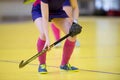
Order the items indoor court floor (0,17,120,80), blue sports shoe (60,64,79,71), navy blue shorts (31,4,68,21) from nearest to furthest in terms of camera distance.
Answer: indoor court floor (0,17,120,80)
navy blue shorts (31,4,68,21)
blue sports shoe (60,64,79,71)

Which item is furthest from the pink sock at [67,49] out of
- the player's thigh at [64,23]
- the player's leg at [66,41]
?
the player's thigh at [64,23]

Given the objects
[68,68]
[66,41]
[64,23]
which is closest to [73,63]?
[68,68]

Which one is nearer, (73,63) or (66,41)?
(66,41)

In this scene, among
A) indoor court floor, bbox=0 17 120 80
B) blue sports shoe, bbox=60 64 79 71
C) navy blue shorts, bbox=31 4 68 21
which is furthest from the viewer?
blue sports shoe, bbox=60 64 79 71

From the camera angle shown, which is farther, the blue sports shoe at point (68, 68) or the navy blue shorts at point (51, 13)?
the blue sports shoe at point (68, 68)

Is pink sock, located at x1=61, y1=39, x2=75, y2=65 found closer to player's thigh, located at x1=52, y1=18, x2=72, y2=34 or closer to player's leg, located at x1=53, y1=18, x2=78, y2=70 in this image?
player's leg, located at x1=53, y1=18, x2=78, y2=70

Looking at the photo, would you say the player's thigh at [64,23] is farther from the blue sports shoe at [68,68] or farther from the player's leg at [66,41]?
the blue sports shoe at [68,68]

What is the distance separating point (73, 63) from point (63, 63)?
0.27 metres

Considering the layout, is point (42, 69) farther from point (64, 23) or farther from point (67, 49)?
point (64, 23)

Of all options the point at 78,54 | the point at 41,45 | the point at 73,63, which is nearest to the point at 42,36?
the point at 41,45

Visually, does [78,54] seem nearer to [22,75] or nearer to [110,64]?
[110,64]

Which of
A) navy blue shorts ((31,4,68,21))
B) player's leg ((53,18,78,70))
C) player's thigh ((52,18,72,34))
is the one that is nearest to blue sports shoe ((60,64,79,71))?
player's leg ((53,18,78,70))

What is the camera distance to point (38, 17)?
270cm

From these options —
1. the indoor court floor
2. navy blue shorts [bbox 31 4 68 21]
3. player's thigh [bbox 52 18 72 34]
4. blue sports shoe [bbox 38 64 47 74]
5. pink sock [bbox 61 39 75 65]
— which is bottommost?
the indoor court floor
